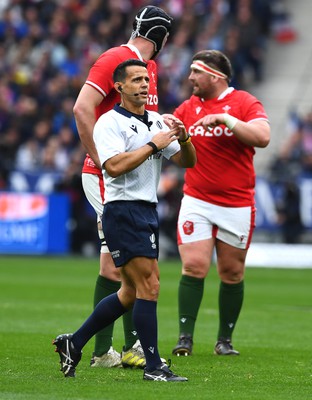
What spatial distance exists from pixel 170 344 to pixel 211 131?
6.50 ft

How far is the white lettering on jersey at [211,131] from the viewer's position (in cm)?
999

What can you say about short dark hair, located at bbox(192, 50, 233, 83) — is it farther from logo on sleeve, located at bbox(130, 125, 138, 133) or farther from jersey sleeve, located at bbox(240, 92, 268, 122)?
logo on sleeve, located at bbox(130, 125, 138, 133)

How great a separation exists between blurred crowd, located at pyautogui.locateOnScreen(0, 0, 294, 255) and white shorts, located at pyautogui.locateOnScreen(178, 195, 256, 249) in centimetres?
1474

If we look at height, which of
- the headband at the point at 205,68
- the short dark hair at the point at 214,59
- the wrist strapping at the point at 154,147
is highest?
the short dark hair at the point at 214,59

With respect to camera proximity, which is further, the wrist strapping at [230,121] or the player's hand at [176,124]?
the wrist strapping at [230,121]

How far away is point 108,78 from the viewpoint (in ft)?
28.1

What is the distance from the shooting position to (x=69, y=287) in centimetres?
1708

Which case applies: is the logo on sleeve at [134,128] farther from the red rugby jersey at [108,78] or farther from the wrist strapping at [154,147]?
the red rugby jersey at [108,78]

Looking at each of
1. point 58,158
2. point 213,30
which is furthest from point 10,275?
point 213,30

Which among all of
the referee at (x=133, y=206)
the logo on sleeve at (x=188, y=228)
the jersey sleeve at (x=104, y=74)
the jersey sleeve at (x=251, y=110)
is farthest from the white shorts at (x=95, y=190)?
the jersey sleeve at (x=251, y=110)

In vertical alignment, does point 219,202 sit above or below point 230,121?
below

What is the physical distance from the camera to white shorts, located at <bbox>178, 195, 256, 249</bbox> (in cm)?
995

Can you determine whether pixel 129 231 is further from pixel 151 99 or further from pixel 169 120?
pixel 151 99

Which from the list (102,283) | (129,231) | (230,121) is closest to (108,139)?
(129,231)
